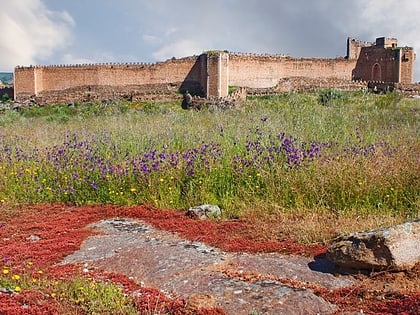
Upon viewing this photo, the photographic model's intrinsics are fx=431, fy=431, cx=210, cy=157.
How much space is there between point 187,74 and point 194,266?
39248mm

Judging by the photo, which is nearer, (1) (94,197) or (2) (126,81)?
(1) (94,197)

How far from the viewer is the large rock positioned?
306cm

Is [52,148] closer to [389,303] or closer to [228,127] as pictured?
[228,127]

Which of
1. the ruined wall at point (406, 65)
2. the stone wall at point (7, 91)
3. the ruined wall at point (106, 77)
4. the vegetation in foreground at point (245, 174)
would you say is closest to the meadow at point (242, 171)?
the vegetation in foreground at point (245, 174)

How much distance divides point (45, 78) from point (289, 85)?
2455 cm

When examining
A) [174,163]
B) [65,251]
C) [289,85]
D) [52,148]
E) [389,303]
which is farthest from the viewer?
[289,85]

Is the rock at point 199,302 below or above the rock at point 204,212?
below

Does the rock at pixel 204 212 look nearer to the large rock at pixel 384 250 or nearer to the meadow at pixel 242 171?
the meadow at pixel 242 171

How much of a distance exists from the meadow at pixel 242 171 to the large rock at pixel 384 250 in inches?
35.9

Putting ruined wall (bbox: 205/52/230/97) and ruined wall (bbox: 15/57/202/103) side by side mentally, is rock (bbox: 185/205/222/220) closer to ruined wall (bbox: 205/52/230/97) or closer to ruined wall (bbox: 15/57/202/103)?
ruined wall (bbox: 205/52/230/97)

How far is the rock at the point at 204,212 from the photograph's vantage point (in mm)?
4797

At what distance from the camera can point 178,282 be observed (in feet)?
10.3

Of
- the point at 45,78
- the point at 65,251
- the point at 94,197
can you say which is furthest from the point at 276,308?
the point at 45,78

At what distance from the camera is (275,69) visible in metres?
43.8
